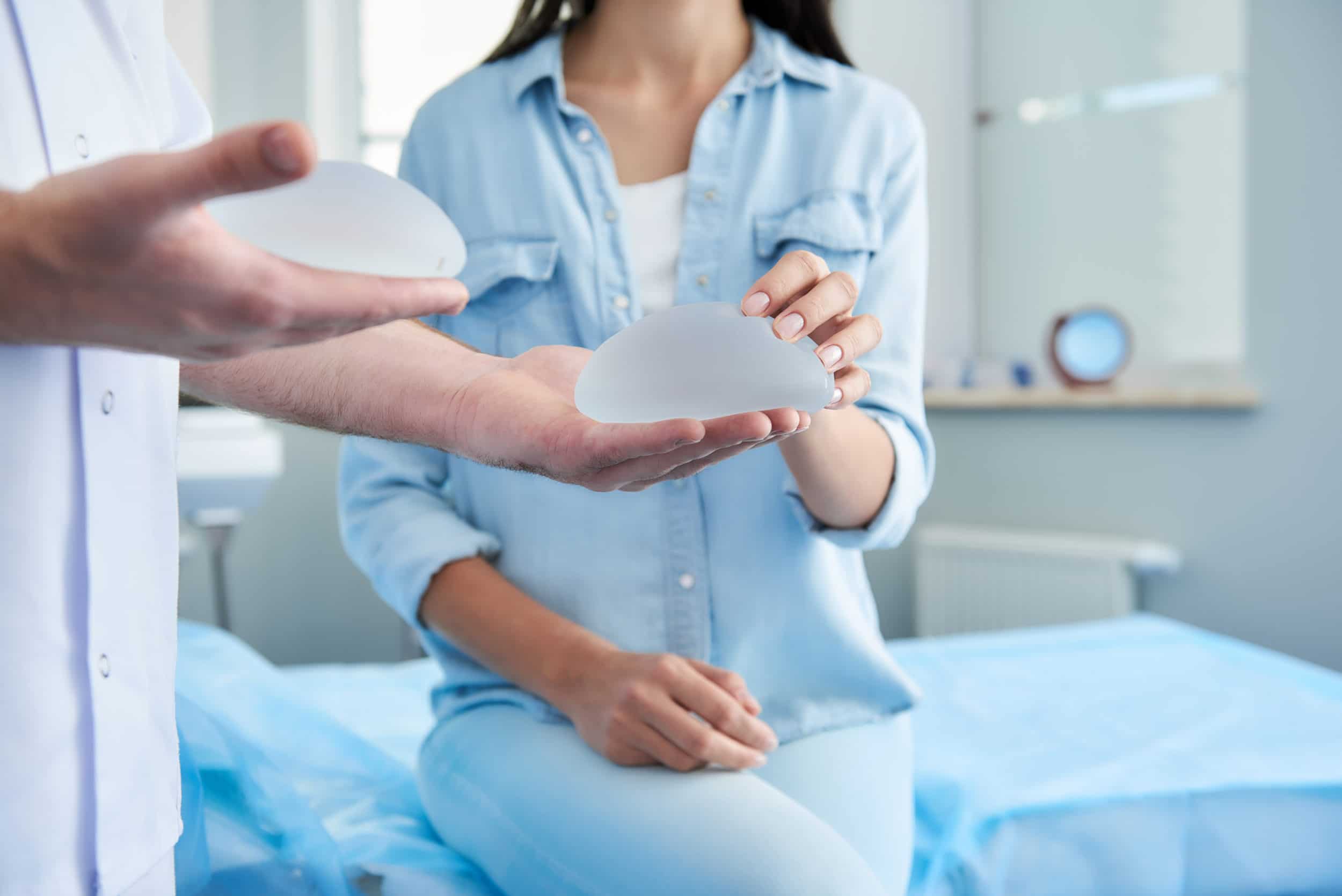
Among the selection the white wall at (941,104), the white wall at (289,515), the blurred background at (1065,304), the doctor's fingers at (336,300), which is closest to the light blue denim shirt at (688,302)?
the doctor's fingers at (336,300)

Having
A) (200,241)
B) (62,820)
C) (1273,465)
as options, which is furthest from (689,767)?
(1273,465)

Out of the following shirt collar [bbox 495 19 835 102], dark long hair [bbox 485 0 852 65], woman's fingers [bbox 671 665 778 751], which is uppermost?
dark long hair [bbox 485 0 852 65]

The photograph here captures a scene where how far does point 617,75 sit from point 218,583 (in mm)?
1429

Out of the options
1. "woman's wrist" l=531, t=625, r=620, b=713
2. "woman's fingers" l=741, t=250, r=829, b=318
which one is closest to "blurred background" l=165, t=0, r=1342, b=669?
"woman's wrist" l=531, t=625, r=620, b=713

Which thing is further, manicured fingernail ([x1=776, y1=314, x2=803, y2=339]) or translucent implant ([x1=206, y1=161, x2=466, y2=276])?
manicured fingernail ([x1=776, y1=314, x2=803, y2=339])

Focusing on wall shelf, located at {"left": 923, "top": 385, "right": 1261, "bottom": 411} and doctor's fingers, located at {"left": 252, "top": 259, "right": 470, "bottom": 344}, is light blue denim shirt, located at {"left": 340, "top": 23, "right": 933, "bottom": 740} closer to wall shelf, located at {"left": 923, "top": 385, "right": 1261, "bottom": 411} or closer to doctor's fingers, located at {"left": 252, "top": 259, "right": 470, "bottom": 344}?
doctor's fingers, located at {"left": 252, "top": 259, "right": 470, "bottom": 344}

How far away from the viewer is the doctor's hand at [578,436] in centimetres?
48

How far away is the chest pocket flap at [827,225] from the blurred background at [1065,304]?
1220 mm

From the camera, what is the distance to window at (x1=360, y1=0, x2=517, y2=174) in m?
2.56

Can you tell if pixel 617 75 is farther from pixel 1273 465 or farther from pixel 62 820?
pixel 1273 465

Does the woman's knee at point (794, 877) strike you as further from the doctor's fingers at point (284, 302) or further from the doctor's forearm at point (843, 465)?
the doctor's fingers at point (284, 302)

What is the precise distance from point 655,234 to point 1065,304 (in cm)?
189

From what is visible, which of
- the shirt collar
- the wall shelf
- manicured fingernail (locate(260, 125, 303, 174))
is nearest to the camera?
manicured fingernail (locate(260, 125, 303, 174))

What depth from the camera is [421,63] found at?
8.50 feet
